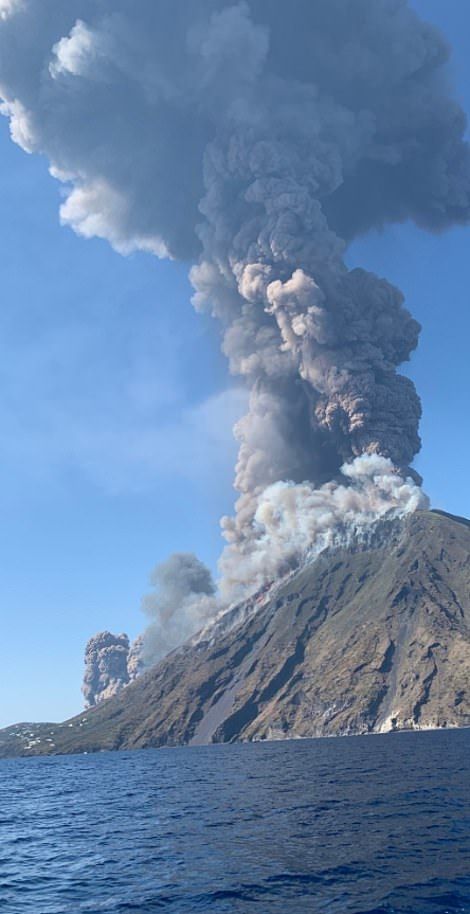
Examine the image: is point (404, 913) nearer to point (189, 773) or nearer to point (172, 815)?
point (172, 815)

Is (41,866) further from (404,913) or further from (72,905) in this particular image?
(404,913)

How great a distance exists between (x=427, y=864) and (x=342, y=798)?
25392mm

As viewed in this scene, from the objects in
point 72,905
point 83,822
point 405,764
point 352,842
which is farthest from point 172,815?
point 405,764

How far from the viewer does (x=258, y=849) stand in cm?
4084

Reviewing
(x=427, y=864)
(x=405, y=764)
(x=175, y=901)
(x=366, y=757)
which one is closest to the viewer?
(x=175, y=901)

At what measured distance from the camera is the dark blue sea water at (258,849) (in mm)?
30750

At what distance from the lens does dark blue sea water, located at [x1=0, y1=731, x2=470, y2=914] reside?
30750 mm

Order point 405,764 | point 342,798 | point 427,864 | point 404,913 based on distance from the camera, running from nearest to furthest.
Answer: point 404,913
point 427,864
point 342,798
point 405,764

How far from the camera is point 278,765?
340 ft

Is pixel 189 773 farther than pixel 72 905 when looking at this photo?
Yes

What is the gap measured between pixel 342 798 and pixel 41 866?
2587 cm

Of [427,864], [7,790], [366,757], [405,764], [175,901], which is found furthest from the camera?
[7,790]

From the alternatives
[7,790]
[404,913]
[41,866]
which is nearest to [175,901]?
[404,913]

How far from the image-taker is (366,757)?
338ft
